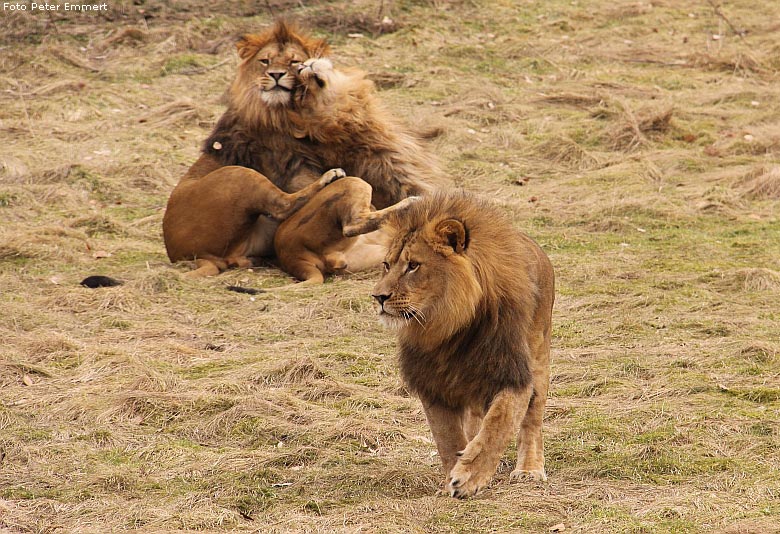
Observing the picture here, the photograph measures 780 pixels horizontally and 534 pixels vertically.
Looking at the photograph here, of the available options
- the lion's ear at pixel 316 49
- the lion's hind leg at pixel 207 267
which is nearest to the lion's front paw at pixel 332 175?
the lion's ear at pixel 316 49

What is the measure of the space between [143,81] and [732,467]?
11.1 metres

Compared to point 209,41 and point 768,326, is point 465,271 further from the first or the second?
point 209,41

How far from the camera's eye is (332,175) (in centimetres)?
876

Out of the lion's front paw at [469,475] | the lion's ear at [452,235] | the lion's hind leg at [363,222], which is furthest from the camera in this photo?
the lion's hind leg at [363,222]

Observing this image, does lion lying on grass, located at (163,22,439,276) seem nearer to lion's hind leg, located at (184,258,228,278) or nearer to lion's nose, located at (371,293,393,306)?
lion's hind leg, located at (184,258,228,278)

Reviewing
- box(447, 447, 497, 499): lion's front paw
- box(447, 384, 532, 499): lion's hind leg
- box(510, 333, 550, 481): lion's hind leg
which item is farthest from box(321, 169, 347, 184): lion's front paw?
box(447, 447, 497, 499): lion's front paw

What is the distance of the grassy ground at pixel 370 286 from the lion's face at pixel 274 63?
4.66ft

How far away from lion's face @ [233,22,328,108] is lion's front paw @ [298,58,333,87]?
0.05 m

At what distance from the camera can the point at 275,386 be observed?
628 cm

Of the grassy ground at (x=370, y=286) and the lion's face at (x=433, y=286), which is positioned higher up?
the lion's face at (x=433, y=286)

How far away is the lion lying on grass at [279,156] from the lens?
8836mm

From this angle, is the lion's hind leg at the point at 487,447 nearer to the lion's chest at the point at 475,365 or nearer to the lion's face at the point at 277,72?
the lion's chest at the point at 475,365

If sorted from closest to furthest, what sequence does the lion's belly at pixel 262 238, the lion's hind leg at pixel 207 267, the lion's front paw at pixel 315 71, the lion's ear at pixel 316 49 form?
the lion's hind leg at pixel 207 267, the lion's front paw at pixel 315 71, the lion's ear at pixel 316 49, the lion's belly at pixel 262 238

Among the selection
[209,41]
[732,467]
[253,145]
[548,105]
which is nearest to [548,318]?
[732,467]
